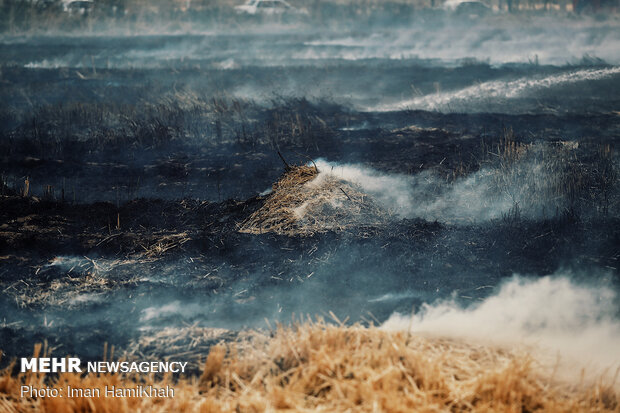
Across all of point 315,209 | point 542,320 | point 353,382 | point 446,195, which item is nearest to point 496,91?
point 446,195

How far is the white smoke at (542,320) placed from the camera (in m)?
4.18

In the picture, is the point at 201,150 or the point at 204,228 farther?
the point at 201,150

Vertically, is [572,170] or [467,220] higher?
[572,170]

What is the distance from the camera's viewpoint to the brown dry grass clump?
10.6 feet

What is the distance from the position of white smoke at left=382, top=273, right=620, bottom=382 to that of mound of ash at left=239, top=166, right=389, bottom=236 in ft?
6.12

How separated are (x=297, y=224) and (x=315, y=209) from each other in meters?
0.35

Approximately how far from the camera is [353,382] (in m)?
3.33

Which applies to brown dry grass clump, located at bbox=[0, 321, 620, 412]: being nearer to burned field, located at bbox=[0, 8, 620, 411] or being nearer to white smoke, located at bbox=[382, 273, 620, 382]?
burned field, located at bbox=[0, 8, 620, 411]

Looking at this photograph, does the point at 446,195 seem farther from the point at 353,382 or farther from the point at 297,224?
the point at 353,382

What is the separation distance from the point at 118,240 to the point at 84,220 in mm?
1026

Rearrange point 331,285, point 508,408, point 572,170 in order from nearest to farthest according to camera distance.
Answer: point 508,408 < point 331,285 < point 572,170

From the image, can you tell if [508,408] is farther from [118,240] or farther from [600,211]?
[118,240]

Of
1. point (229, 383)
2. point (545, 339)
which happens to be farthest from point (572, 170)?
point (229, 383)

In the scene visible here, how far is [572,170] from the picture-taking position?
7.72m
